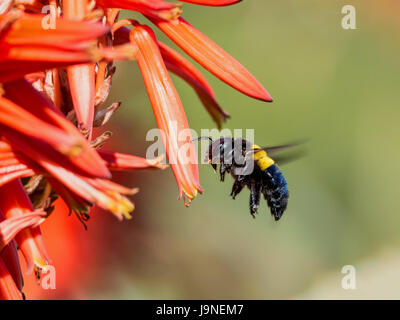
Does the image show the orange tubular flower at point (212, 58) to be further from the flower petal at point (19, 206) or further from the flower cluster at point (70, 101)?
the flower petal at point (19, 206)

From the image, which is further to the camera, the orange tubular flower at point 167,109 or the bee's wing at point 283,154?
the bee's wing at point 283,154

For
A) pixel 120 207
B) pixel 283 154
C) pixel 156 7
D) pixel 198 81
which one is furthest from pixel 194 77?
pixel 283 154

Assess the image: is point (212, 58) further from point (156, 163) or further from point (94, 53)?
point (94, 53)

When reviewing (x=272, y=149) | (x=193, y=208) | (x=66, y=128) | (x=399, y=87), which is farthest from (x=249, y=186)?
(x=399, y=87)

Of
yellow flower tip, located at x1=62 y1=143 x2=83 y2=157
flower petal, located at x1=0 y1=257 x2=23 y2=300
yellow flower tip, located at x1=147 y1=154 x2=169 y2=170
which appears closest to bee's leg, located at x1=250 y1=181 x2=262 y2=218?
yellow flower tip, located at x1=147 y1=154 x2=169 y2=170

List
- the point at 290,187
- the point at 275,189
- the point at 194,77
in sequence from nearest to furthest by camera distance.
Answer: the point at 194,77
the point at 275,189
the point at 290,187

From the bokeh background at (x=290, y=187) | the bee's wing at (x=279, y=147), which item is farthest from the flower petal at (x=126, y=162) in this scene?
the bokeh background at (x=290, y=187)
